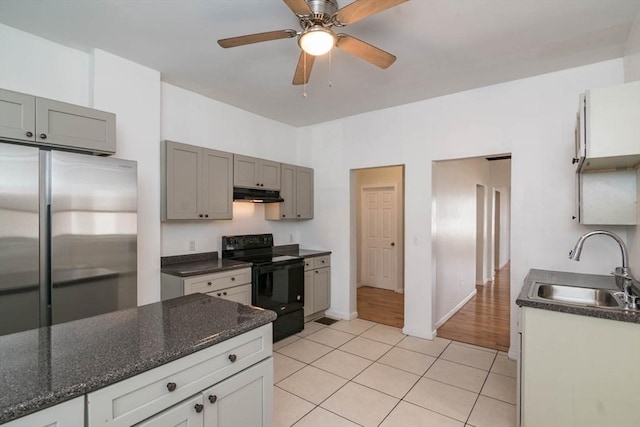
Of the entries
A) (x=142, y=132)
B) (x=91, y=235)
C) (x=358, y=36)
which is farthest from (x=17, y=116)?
(x=358, y=36)

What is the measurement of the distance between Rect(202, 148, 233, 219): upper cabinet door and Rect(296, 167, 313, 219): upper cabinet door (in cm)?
114

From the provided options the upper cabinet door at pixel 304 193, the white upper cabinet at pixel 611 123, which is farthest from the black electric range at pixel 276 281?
the white upper cabinet at pixel 611 123

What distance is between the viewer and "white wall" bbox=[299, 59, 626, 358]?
9.60 ft

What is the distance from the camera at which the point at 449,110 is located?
11.8 ft

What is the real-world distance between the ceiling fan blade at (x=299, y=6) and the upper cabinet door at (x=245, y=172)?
217 cm

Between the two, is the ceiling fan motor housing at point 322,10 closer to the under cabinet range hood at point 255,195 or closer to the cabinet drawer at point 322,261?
the under cabinet range hood at point 255,195

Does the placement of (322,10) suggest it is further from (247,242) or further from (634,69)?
(247,242)

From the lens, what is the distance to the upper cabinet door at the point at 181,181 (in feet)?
9.98

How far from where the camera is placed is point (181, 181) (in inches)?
124

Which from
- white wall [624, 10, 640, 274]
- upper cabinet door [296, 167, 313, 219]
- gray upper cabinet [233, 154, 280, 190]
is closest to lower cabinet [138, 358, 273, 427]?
gray upper cabinet [233, 154, 280, 190]

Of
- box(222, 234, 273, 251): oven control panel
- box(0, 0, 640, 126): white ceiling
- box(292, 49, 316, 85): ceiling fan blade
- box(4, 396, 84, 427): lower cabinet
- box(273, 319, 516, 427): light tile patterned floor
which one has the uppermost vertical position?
box(0, 0, 640, 126): white ceiling

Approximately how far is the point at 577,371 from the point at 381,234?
4.44m

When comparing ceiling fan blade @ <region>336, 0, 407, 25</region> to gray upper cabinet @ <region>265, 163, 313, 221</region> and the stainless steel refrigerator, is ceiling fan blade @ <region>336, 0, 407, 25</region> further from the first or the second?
gray upper cabinet @ <region>265, 163, 313, 221</region>

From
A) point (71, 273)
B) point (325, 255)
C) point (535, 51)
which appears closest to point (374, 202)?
point (325, 255)
